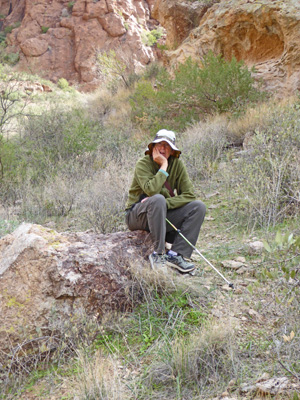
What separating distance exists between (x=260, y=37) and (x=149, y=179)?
7.15 metres

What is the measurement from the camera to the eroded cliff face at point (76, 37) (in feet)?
68.7

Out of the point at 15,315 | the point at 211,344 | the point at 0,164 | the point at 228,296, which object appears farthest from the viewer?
the point at 0,164

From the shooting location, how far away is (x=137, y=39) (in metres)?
21.1

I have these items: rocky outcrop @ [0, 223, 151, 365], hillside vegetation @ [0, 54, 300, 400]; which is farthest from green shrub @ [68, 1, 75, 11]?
rocky outcrop @ [0, 223, 151, 365]

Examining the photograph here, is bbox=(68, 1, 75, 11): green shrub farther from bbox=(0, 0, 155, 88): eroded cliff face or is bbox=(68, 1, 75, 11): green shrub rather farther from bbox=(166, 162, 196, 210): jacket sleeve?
bbox=(166, 162, 196, 210): jacket sleeve

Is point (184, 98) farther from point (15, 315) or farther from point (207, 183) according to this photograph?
point (15, 315)

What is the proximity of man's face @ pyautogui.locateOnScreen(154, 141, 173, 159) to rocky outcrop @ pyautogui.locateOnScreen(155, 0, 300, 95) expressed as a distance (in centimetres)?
545

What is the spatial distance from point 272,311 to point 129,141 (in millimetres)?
6144

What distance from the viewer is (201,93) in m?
7.68

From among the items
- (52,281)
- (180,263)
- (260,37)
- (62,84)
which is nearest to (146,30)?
(62,84)

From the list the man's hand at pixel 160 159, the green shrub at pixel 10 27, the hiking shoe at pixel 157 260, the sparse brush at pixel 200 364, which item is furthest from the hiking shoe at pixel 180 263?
the green shrub at pixel 10 27

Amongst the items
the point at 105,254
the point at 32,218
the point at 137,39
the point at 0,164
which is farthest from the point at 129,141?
the point at 137,39

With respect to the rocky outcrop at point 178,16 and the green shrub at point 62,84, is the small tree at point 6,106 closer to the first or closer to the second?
the rocky outcrop at point 178,16

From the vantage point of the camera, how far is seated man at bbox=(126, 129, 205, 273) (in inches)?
114
